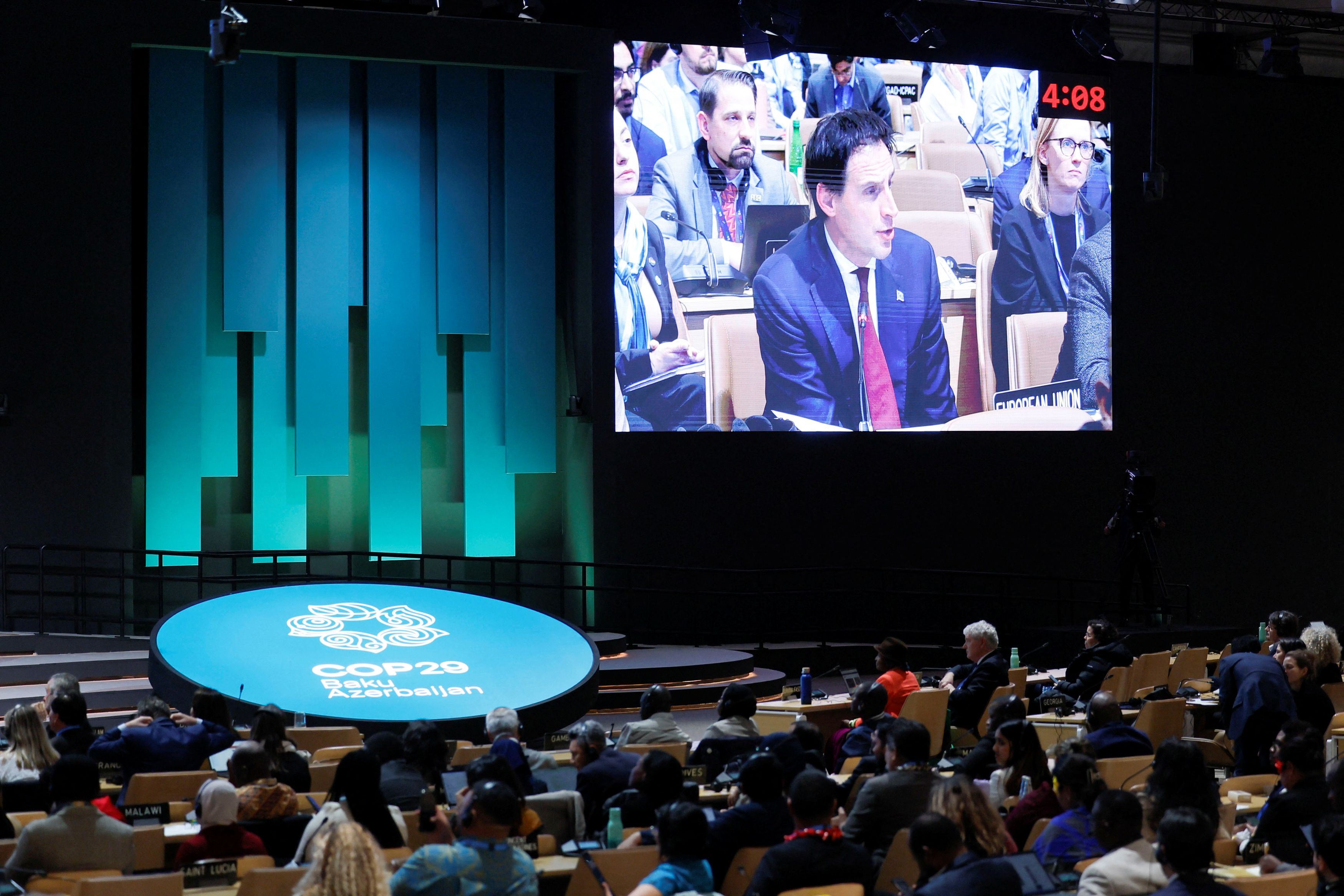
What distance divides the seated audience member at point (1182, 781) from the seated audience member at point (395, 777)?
2.41 m

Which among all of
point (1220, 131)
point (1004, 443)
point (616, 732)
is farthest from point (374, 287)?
point (1220, 131)

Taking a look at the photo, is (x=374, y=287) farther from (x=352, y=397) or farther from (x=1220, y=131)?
(x=1220, y=131)

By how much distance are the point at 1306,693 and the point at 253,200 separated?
30.4 feet

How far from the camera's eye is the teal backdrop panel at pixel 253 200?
40.2 feet

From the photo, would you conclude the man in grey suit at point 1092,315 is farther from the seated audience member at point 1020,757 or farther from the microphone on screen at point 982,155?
the seated audience member at point 1020,757

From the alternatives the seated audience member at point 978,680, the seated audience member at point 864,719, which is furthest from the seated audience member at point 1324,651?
the seated audience member at point 864,719

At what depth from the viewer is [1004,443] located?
14086 millimetres

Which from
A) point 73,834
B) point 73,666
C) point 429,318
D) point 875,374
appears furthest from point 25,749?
point 875,374

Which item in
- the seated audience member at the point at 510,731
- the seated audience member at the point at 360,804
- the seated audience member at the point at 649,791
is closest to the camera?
the seated audience member at the point at 360,804

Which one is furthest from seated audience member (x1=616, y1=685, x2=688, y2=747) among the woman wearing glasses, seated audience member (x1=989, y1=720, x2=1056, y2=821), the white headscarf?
the woman wearing glasses

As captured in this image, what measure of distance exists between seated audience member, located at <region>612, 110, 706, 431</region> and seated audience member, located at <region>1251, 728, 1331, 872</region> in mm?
8247

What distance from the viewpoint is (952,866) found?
3.70 metres

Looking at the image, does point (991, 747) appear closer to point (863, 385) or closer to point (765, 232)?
point (863, 385)

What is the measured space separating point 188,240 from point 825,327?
565cm
